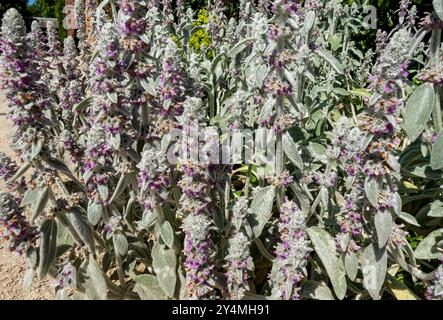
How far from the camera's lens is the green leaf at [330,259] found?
7.90 ft

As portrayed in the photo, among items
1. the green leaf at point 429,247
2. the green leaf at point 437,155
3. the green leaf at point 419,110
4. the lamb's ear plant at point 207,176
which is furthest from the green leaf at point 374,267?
the green leaf at point 419,110

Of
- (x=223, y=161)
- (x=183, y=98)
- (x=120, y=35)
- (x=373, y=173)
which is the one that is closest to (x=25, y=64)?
(x=120, y=35)

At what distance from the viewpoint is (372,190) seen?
2.12 meters

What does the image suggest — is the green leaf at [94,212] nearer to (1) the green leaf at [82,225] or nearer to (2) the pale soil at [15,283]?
(1) the green leaf at [82,225]

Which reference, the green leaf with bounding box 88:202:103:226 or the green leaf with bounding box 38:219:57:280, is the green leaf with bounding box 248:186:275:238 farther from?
the green leaf with bounding box 38:219:57:280

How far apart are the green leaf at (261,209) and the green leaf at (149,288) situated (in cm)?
83

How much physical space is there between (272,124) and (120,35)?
1.25 m

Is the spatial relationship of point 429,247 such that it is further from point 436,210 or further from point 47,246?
point 47,246

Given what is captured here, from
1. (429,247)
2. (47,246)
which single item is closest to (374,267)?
(429,247)

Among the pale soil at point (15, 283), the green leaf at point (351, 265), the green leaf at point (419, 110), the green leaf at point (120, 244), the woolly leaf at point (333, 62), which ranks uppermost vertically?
the woolly leaf at point (333, 62)

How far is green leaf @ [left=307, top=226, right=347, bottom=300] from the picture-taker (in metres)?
2.41

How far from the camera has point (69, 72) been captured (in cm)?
409

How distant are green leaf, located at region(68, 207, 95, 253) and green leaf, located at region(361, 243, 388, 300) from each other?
1826mm

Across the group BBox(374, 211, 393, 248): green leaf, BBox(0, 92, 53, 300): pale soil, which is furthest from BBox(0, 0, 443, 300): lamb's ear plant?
BBox(0, 92, 53, 300): pale soil
